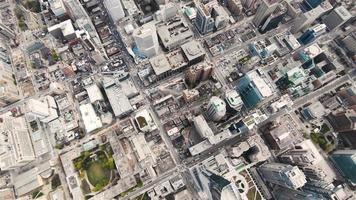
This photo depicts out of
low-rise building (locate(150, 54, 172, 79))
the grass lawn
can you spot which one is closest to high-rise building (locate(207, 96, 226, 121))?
low-rise building (locate(150, 54, 172, 79))

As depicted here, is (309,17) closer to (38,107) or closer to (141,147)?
(141,147)

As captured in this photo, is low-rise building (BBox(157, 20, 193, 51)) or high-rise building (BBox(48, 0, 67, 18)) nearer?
low-rise building (BBox(157, 20, 193, 51))

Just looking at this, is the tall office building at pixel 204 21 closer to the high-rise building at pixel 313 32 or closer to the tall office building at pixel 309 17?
the tall office building at pixel 309 17

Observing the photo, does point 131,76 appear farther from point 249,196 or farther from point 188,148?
point 249,196

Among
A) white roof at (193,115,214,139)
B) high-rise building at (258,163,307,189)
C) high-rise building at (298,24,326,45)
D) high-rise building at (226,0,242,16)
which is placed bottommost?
high-rise building at (258,163,307,189)

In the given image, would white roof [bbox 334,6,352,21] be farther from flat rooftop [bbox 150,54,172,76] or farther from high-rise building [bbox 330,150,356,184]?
flat rooftop [bbox 150,54,172,76]

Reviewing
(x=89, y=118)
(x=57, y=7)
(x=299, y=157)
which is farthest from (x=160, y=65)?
(x=299, y=157)
